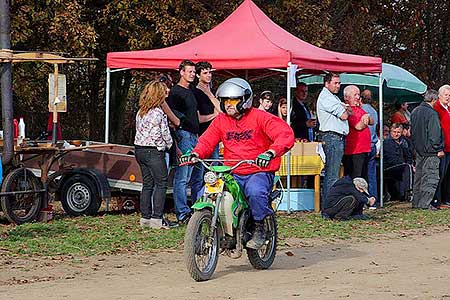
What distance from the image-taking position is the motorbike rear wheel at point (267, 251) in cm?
1054

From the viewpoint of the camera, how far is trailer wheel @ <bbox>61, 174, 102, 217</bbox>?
15.8m

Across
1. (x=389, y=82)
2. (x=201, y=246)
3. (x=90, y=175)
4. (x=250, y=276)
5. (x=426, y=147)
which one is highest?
(x=389, y=82)

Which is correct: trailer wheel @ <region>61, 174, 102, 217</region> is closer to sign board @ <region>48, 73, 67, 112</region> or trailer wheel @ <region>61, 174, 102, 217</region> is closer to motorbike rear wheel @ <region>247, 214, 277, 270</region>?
sign board @ <region>48, 73, 67, 112</region>

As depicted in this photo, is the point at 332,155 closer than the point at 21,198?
No

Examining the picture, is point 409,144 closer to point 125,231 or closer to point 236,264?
point 125,231

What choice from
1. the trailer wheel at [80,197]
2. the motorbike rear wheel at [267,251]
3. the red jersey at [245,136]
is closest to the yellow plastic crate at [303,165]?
the trailer wheel at [80,197]

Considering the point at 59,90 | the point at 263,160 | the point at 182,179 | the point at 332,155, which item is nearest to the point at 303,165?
the point at 332,155

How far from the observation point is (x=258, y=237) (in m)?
10.4

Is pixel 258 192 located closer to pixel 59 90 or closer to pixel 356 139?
pixel 59 90

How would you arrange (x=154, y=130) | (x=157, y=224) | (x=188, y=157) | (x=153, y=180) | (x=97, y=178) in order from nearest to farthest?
(x=188, y=157) → (x=154, y=130) → (x=157, y=224) → (x=153, y=180) → (x=97, y=178)

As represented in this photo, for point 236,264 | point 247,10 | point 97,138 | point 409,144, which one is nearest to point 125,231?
point 236,264

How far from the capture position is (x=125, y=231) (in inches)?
542

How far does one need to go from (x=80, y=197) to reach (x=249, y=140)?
19.3ft

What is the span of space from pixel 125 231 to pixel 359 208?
3.69 m
